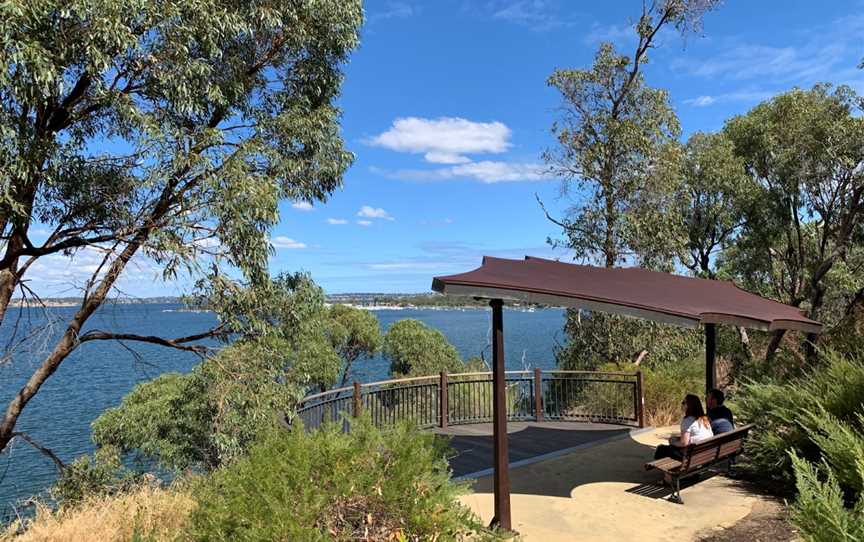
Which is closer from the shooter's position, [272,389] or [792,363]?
[272,389]

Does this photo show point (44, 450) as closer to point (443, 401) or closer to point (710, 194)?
point (443, 401)

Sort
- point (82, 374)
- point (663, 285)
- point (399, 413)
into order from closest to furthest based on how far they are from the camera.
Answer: point (663, 285)
point (399, 413)
point (82, 374)

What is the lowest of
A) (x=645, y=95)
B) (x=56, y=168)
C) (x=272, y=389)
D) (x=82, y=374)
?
(x=82, y=374)

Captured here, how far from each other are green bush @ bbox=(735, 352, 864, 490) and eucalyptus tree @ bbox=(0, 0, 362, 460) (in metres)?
6.51

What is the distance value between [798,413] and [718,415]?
819 mm

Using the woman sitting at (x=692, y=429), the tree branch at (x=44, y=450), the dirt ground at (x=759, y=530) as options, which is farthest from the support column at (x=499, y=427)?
the tree branch at (x=44, y=450)

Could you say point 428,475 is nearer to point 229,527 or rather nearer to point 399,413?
point 229,527

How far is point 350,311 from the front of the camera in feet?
94.7

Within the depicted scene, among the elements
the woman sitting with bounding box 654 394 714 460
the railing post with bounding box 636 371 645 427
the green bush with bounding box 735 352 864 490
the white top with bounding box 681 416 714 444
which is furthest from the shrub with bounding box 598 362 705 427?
the white top with bounding box 681 416 714 444

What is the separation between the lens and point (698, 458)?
5.70 m

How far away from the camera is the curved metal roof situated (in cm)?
475

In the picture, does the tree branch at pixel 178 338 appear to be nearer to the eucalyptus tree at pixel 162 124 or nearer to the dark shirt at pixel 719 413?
the eucalyptus tree at pixel 162 124

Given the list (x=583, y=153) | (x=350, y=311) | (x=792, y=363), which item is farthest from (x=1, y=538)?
(x=350, y=311)

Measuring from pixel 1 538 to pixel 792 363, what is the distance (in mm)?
10549
